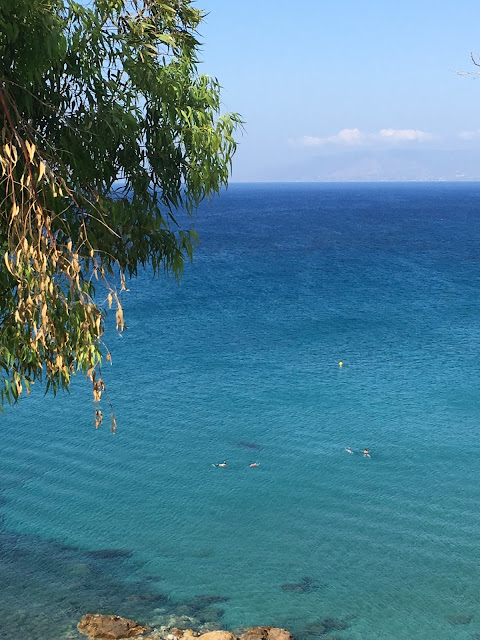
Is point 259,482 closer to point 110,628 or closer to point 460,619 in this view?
point 460,619

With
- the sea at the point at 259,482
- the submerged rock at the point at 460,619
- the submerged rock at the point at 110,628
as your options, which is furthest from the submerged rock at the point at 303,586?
the submerged rock at the point at 110,628

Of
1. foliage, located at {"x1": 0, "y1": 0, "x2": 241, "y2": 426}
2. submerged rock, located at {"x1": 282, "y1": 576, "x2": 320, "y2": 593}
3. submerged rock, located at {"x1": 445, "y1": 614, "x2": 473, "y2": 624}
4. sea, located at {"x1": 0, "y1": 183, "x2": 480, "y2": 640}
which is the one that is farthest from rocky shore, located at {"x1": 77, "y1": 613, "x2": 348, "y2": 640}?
foliage, located at {"x1": 0, "y1": 0, "x2": 241, "y2": 426}

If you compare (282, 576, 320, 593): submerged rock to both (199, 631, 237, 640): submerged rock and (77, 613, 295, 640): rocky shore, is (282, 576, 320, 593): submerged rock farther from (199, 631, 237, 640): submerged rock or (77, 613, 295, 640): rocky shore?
(199, 631, 237, 640): submerged rock

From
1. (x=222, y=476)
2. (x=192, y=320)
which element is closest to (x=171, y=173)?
(x=222, y=476)

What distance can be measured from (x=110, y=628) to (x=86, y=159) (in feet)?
36.3

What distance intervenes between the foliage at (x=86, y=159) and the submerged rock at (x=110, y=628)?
27.2 ft

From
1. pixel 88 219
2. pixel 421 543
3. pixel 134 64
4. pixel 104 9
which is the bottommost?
pixel 421 543

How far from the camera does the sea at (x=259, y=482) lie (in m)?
18.4

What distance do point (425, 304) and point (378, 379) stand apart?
21.1m

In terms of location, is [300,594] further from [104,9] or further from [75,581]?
[104,9]

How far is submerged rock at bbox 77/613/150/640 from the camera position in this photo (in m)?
16.3

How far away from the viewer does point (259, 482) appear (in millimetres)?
25641

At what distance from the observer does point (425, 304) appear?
185ft

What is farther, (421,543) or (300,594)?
(421,543)
